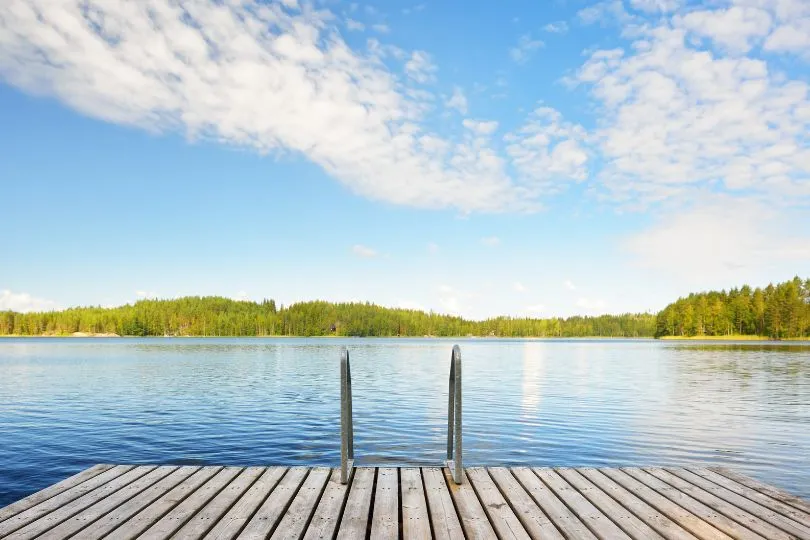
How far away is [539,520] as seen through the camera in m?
6.48

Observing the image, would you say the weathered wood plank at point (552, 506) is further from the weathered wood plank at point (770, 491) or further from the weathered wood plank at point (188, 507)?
the weathered wood plank at point (188, 507)

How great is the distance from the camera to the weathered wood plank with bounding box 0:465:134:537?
20.6ft

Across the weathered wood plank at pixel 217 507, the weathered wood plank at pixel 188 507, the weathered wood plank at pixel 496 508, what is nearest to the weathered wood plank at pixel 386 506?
the weathered wood plank at pixel 496 508

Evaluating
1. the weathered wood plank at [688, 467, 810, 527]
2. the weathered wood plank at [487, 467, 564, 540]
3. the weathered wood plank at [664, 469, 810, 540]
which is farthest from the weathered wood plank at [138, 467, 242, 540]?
the weathered wood plank at [688, 467, 810, 527]

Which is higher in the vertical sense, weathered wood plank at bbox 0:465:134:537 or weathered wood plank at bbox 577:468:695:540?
weathered wood plank at bbox 577:468:695:540

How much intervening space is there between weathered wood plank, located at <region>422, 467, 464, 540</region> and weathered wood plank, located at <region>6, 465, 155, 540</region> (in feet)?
14.7

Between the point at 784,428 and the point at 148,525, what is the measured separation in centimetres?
2445

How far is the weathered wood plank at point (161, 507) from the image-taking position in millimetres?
6086

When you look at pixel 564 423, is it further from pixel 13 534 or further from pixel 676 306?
pixel 676 306

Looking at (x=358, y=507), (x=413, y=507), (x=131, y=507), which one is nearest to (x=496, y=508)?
(x=413, y=507)

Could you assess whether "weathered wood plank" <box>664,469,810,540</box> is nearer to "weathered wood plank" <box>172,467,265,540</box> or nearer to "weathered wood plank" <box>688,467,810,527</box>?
"weathered wood plank" <box>688,467,810,527</box>

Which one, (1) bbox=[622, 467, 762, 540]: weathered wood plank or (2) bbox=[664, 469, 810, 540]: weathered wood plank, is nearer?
(1) bbox=[622, 467, 762, 540]: weathered wood plank

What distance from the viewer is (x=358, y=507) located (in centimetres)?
688

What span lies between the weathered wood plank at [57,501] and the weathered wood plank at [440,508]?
15.9ft
